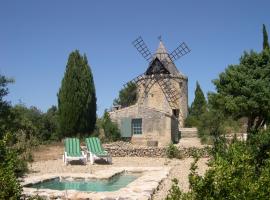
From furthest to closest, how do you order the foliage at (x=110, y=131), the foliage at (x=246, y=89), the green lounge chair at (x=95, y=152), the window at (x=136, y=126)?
1. the window at (x=136, y=126)
2. the foliage at (x=110, y=131)
3. the green lounge chair at (x=95, y=152)
4. the foliage at (x=246, y=89)

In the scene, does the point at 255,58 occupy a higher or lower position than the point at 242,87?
higher

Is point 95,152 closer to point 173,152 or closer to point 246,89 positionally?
point 173,152

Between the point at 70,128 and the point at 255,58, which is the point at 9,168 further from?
the point at 70,128

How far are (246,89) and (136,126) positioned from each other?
11458 mm

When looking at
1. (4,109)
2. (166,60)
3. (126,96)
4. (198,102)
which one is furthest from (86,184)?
(126,96)

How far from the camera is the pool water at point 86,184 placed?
11008mm

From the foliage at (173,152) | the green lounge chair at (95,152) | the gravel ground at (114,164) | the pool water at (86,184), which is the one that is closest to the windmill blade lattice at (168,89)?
the gravel ground at (114,164)

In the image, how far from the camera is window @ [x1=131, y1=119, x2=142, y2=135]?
2555 cm

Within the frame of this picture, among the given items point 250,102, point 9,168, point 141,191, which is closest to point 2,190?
point 9,168

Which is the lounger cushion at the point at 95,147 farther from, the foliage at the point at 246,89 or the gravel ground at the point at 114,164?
the foliage at the point at 246,89

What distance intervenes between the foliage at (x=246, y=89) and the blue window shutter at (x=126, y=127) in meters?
9.42

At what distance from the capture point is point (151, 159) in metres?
19.3

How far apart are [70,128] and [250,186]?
22309mm

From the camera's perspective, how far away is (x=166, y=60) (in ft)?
107
